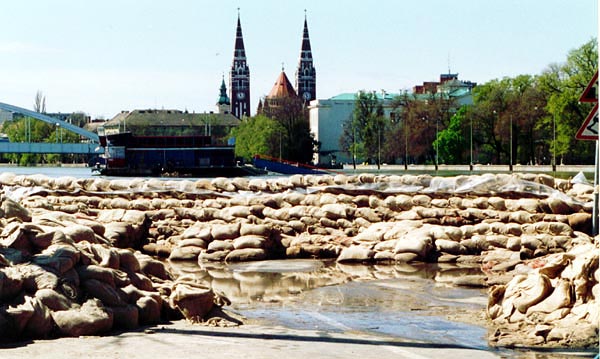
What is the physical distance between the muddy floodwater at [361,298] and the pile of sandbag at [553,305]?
221 millimetres

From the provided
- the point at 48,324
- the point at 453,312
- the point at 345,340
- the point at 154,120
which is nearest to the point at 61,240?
the point at 48,324

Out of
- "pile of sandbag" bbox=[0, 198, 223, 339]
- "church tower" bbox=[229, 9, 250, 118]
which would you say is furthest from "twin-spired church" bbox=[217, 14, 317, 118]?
"pile of sandbag" bbox=[0, 198, 223, 339]

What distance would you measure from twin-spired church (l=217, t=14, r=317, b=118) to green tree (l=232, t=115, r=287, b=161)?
8107cm

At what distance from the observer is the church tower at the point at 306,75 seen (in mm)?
180125

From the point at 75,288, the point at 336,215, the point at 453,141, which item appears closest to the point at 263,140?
the point at 453,141

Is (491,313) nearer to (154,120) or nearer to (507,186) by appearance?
(507,186)

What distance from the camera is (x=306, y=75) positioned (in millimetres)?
180750

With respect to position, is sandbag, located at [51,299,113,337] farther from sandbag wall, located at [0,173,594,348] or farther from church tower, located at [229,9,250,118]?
church tower, located at [229,9,250,118]

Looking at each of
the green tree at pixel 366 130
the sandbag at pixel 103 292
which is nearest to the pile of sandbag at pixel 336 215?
the sandbag at pixel 103 292

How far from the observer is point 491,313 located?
9.37 m

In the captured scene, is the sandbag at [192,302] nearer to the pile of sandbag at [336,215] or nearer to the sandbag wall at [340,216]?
the sandbag wall at [340,216]

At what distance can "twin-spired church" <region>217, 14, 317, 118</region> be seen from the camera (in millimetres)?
180750

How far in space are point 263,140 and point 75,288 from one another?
82.7m

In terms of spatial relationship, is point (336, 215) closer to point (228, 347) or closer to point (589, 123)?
point (589, 123)
